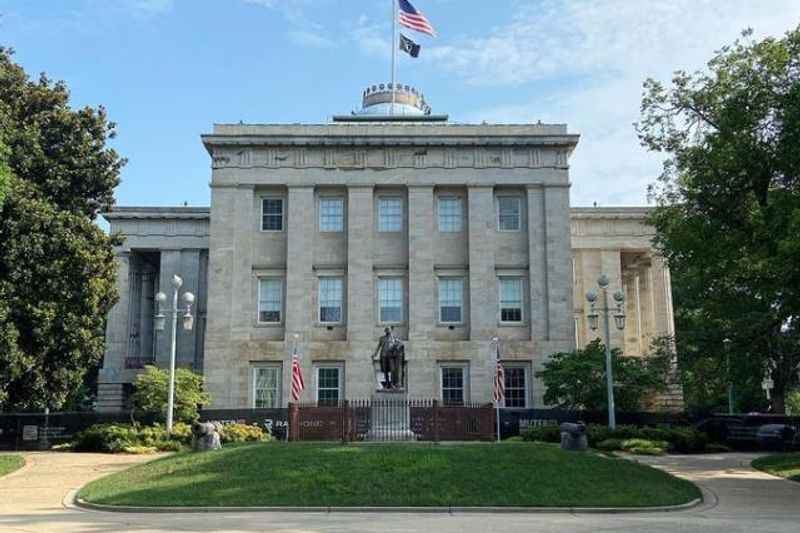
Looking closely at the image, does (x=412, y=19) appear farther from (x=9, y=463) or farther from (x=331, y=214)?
(x=9, y=463)

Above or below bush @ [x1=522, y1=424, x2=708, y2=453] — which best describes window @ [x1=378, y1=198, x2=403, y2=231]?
above

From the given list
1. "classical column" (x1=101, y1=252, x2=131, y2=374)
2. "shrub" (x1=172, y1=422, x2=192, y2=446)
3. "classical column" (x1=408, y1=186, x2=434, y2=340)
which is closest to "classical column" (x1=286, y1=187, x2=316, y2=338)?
"classical column" (x1=408, y1=186, x2=434, y2=340)

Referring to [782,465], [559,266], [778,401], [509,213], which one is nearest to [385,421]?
[782,465]

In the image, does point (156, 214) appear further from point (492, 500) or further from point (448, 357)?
point (492, 500)

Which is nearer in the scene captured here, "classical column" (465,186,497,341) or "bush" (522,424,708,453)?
"bush" (522,424,708,453)

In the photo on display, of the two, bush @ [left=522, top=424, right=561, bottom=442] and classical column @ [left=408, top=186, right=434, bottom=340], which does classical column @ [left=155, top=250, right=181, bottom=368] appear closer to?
Answer: classical column @ [left=408, top=186, right=434, bottom=340]

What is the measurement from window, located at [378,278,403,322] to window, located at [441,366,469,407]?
3.45 meters

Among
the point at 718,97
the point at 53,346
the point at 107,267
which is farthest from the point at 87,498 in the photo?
the point at 718,97

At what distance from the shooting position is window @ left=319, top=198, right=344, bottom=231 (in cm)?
4228

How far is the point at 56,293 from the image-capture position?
30828 millimetres

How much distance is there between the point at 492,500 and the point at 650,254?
→ 3621 centimetres

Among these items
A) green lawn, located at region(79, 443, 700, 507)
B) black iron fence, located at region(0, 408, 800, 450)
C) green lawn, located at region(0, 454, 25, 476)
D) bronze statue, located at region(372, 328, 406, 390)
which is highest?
bronze statue, located at region(372, 328, 406, 390)

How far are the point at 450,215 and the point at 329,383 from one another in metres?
10.3

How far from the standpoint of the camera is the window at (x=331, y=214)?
1665 inches
